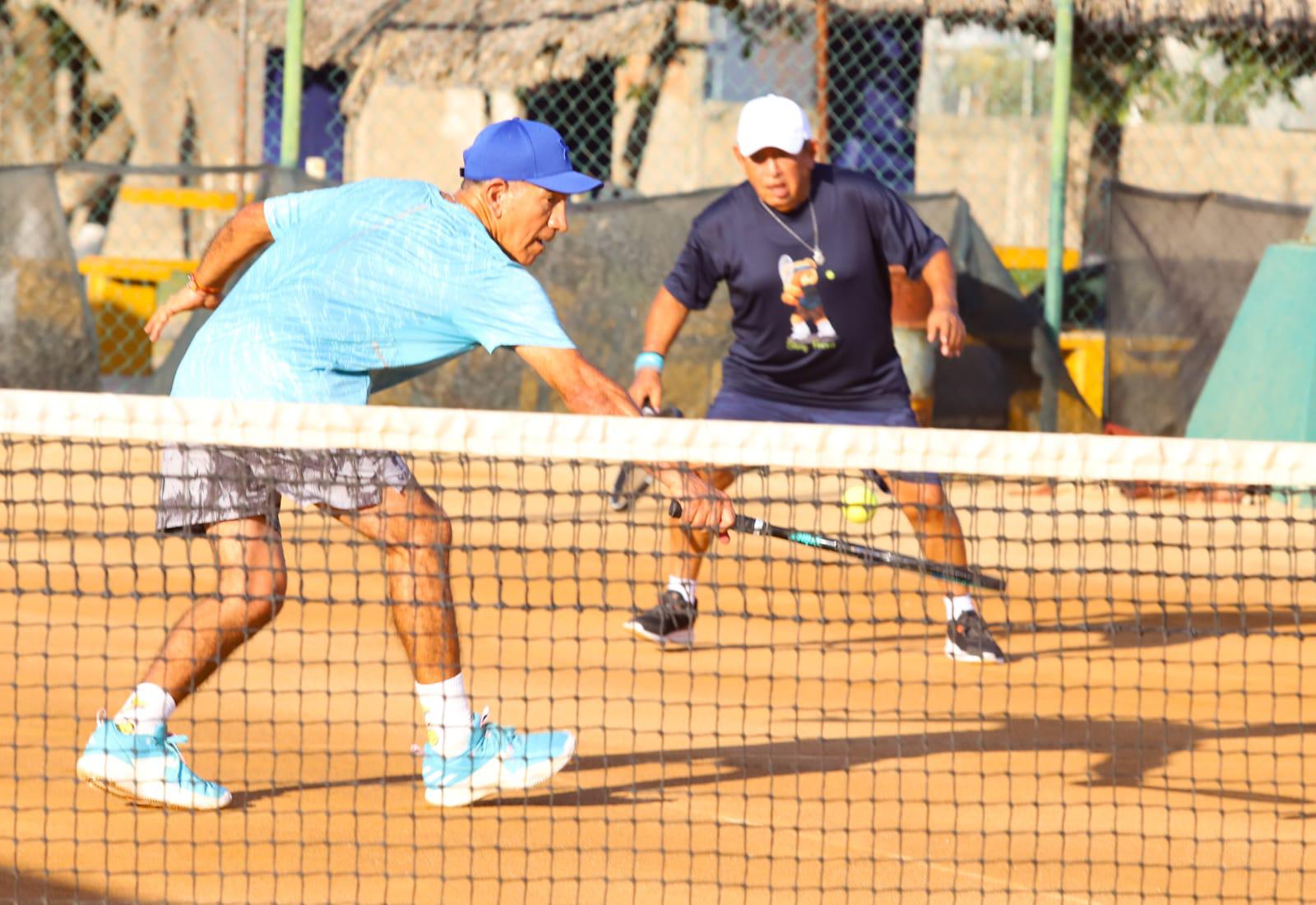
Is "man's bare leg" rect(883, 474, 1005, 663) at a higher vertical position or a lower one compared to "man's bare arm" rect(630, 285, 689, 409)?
lower

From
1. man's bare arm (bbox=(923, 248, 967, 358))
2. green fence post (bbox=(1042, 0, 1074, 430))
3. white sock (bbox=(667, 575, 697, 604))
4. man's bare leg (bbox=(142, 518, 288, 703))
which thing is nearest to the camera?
man's bare leg (bbox=(142, 518, 288, 703))

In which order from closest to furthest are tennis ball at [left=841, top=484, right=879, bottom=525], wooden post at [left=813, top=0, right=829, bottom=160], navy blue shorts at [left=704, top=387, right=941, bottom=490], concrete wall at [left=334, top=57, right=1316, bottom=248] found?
navy blue shorts at [left=704, top=387, right=941, bottom=490]
tennis ball at [left=841, top=484, right=879, bottom=525]
wooden post at [left=813, top=0, right=829, bottom=160]
concrete wall at [left=334, top=57, right=1316, bottom=248]

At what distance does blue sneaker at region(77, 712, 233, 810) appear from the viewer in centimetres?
428

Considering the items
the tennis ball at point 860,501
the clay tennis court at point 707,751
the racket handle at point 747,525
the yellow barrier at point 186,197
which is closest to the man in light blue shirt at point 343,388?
the clay tennis court at point 707,751

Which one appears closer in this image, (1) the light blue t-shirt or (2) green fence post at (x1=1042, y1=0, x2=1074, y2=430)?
(1) the light blue t-shirt

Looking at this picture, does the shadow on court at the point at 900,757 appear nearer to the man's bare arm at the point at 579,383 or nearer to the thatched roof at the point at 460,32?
the man's bare arm at the point at 579,383

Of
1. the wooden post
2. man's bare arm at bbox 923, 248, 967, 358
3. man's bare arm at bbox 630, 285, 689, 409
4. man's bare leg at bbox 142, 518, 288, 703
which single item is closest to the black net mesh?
the wooden post

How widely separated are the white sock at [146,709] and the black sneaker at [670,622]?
2.38m

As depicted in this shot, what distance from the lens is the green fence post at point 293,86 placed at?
35.2ft

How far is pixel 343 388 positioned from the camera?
14.4ft

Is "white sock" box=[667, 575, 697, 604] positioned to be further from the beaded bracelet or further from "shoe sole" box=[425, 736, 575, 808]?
the beaded bracelet

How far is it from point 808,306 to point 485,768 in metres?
2.67

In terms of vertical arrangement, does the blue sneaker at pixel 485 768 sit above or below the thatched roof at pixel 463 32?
below

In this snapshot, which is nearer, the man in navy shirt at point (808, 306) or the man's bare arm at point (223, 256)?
the man's bare arm at point (223, 256)
